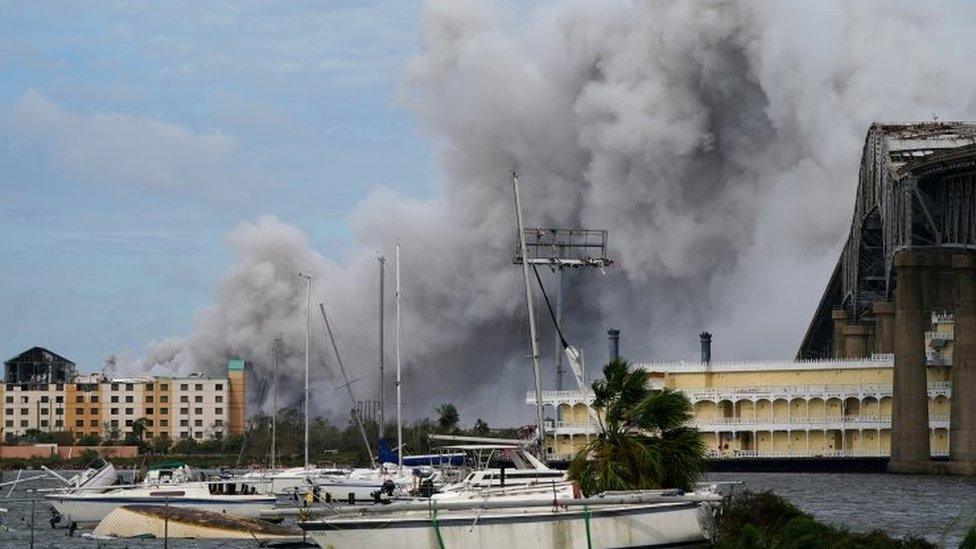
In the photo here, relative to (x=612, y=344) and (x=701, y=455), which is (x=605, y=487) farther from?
(x=612, y=344)

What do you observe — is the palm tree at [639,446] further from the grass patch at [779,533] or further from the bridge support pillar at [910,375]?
the bridge support pillar at [910,375]

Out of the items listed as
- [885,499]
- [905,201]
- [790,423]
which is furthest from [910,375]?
[885,499]

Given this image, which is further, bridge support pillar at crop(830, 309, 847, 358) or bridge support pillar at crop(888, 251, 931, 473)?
bridge support pillar at crop(830, 309, 847, 358)

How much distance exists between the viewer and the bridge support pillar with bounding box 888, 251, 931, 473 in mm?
138375

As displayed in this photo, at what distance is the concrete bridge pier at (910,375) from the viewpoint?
5448 inches

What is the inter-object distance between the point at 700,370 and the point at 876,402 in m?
12.9

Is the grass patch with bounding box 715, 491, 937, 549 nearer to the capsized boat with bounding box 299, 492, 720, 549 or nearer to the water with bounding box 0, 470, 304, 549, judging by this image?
the capsized boat with bounding box 299, 492, 720, 549

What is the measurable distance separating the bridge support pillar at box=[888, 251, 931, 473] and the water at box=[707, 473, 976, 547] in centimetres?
187

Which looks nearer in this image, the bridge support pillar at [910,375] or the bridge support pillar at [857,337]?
the bridge support pillar at [910,375]

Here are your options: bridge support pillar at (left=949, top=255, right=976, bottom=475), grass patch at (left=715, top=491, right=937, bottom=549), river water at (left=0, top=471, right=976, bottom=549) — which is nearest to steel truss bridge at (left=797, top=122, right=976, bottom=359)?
bridge support pillar at (left=949, top=255, right=976, bottom=475)

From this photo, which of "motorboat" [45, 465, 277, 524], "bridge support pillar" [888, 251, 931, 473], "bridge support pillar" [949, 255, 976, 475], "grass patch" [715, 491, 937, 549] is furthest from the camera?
"bridge support pillar" [888, 251, 931, 473]

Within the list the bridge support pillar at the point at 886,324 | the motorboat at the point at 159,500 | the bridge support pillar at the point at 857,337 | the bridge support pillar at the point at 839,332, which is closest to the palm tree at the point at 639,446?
the motorboat at the point at 159,500

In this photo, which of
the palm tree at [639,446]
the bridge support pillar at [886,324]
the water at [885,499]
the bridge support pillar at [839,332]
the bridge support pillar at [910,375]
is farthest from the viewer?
the bridge support pillar at [839,332]

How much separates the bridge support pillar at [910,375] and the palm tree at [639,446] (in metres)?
77.3
